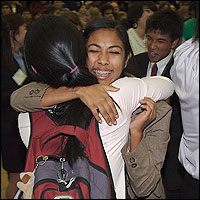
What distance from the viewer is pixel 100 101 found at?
0.98m

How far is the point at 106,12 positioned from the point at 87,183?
4.88 metres

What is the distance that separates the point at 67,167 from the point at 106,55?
0.60 metres

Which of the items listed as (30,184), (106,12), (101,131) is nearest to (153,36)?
(101,131)

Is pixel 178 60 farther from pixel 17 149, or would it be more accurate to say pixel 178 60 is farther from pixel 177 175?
pixel 17 149

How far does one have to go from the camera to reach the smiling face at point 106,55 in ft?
4.50

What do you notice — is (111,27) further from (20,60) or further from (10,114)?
(20,60)

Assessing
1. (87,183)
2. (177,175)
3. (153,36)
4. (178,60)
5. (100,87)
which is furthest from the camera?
(153,36)

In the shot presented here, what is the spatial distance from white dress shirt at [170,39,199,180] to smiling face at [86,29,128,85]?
0.27 meters

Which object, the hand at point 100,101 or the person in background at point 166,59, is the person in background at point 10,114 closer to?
the person in background at point 166,59

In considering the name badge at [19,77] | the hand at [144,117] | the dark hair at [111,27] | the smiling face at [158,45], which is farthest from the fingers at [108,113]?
the name badge at [19,77]

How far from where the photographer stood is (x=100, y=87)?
3.40ft

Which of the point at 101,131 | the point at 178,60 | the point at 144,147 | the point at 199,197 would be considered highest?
the point at 178,60

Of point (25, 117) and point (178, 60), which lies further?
point (178, 60)

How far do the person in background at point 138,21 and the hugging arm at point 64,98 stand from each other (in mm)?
2206
